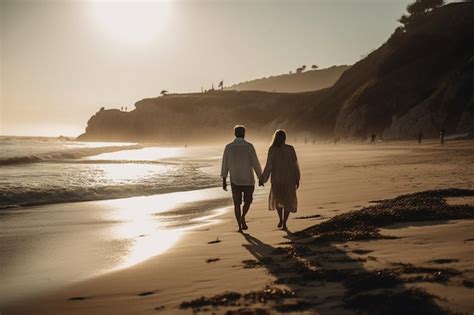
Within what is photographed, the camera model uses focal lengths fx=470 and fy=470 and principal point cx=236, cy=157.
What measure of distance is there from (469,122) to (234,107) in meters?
103

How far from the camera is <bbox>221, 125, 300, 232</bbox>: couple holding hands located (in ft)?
29.8

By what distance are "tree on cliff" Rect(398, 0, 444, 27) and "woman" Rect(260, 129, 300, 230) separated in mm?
91996

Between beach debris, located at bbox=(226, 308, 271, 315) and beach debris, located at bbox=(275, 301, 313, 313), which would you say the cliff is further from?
beach debris, located at bbox=(226, 308, 271, 315)

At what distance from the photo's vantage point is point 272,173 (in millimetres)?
9273

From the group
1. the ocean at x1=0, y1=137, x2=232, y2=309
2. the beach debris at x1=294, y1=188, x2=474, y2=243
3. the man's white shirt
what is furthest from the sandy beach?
the man's white shirt

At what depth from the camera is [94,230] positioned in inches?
399

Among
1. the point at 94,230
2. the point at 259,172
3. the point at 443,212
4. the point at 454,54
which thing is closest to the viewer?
the point at 443,212

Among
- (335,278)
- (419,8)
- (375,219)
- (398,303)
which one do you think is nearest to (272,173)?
(375,219)

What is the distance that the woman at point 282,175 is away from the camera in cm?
905

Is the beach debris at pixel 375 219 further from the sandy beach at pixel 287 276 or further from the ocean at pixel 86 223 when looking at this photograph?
the ocean at pixel 86 223

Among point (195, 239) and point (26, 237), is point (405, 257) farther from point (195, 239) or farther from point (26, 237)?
point (26, 237)

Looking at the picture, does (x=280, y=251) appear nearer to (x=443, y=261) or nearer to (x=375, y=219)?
(x=375, y=219)

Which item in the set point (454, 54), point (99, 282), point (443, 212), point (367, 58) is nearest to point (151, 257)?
point (99, 282)

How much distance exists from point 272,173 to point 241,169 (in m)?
0.62
